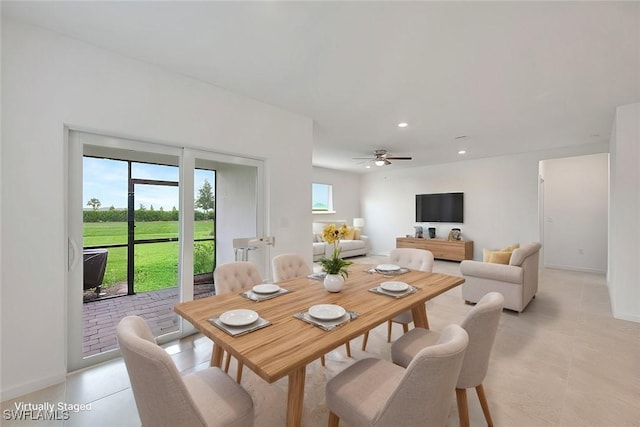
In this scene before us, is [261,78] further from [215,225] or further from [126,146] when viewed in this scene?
[215,225]

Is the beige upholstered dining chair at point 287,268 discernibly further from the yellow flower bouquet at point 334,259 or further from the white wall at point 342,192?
the white wall at point 342,192

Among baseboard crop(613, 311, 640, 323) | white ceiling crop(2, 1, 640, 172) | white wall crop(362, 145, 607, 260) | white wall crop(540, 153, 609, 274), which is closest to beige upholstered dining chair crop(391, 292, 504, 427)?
white ceiling crop(2, 1, 640, 172)

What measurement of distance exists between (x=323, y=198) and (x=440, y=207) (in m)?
3.26

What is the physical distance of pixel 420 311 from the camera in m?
2.15

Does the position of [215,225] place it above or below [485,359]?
above

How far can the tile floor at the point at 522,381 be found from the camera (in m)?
1.68

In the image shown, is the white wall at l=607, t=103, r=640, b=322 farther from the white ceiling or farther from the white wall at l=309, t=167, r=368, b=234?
the white wall at l=309, t=167, r=368, b=234

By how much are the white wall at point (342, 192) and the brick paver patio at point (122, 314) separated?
525 cm

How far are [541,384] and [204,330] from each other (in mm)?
2398

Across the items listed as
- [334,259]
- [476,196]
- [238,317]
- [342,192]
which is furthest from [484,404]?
[342,192]

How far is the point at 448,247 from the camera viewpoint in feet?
21.6

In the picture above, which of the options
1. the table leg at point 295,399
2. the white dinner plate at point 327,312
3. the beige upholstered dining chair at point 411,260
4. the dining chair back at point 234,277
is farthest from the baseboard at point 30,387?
the beige upholstered dining chair at point 411,260

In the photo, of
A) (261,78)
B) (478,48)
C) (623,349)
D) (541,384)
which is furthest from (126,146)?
(623,349)

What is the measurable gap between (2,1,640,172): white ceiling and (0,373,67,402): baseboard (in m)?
2.53
